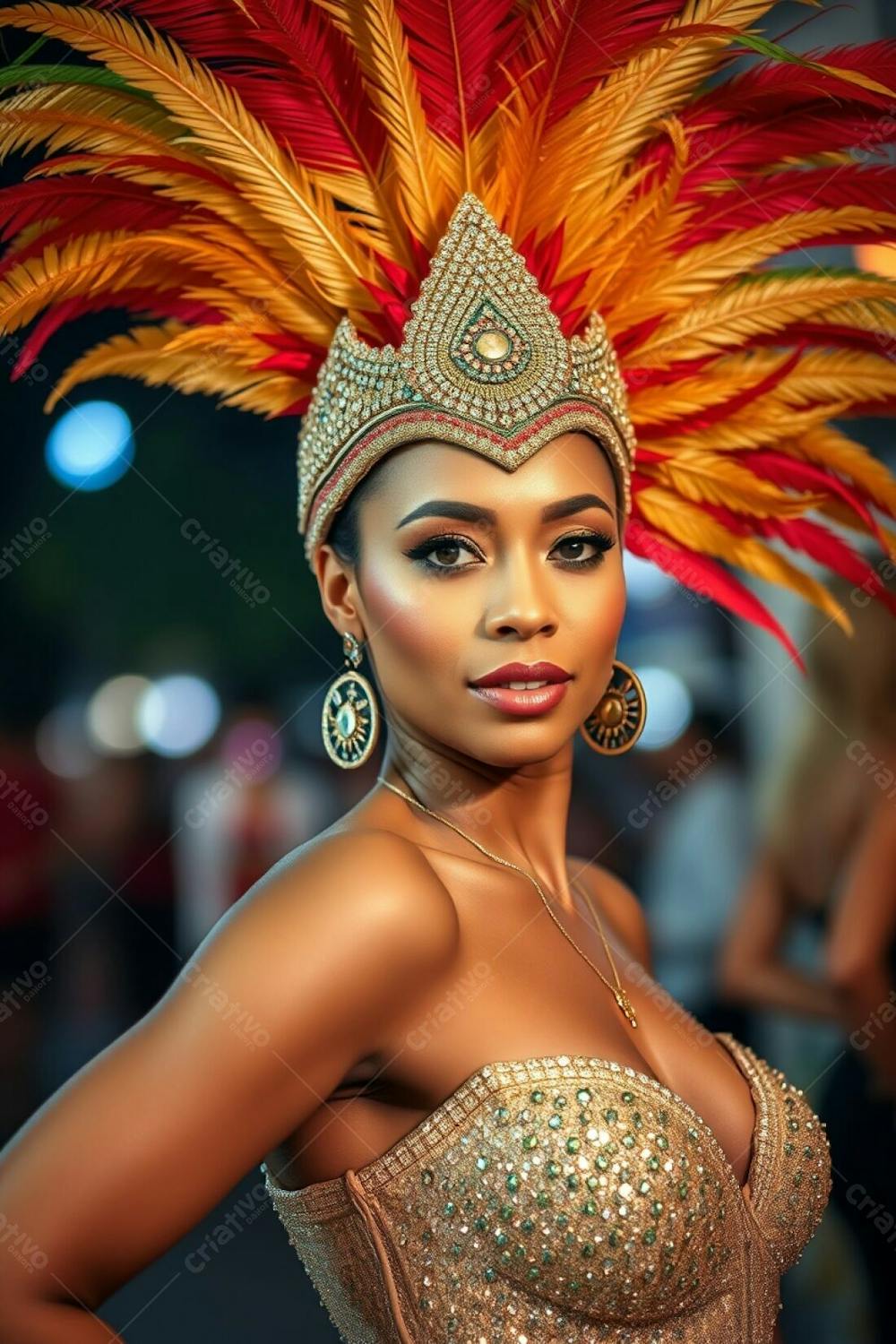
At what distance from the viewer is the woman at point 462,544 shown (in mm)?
1459

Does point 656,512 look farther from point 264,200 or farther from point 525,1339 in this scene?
point 525,1339

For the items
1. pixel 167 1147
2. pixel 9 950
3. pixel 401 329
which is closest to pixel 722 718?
pixel 9 950

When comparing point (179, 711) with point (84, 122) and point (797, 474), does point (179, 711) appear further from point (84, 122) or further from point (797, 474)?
point (84, 122)

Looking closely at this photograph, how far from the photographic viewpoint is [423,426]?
5.56 feet

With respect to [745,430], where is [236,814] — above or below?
below

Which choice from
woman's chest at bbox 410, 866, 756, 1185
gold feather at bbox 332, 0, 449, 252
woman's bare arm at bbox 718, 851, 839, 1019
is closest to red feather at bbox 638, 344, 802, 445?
gold feather at bbox 332, 0, 449, 252

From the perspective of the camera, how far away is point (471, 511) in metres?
1.65

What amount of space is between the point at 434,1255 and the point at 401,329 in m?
1.06

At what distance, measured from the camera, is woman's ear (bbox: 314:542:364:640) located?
180 cm

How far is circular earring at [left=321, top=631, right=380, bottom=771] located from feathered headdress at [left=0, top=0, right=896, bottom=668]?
0.23 metres

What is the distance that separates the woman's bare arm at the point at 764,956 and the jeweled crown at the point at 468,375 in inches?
62.4

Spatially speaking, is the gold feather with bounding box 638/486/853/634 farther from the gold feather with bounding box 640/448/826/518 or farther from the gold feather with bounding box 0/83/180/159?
the gold feather with bounding box 0/83/180/159

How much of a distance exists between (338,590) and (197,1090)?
26.9 inches

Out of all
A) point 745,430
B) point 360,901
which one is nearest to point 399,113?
point 745,430
